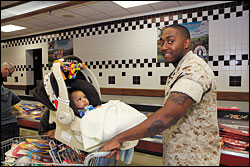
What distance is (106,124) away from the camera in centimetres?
96

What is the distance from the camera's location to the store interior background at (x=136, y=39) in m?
4.04

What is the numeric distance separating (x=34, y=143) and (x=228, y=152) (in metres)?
1.54

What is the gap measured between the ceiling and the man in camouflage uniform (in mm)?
2756

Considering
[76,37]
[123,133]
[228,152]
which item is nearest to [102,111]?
[123,133]

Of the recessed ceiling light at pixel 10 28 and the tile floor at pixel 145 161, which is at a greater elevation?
the recessed ceiling light at pixel 10 28

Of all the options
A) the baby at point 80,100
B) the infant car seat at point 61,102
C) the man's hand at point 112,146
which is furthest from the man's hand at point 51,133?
the man's hand at point 112,146

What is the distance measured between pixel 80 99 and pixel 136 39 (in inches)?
155

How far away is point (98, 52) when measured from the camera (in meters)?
5.91

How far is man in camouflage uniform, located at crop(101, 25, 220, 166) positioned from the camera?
0.99 meters

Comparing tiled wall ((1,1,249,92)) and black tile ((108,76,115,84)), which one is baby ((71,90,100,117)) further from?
black tile ((108,76,115,84))

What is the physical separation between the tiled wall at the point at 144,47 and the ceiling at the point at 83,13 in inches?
6.8

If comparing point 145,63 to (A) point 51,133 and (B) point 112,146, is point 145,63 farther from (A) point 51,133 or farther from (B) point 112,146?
(B) point 112,146

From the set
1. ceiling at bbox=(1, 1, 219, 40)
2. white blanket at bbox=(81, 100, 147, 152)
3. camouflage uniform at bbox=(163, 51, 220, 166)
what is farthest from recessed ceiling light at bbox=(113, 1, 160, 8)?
white blanket at bbox=(81, 100, 147, 152)

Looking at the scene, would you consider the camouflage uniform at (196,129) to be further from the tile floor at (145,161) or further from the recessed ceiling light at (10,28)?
the recessed ceiling light at (10,28)
